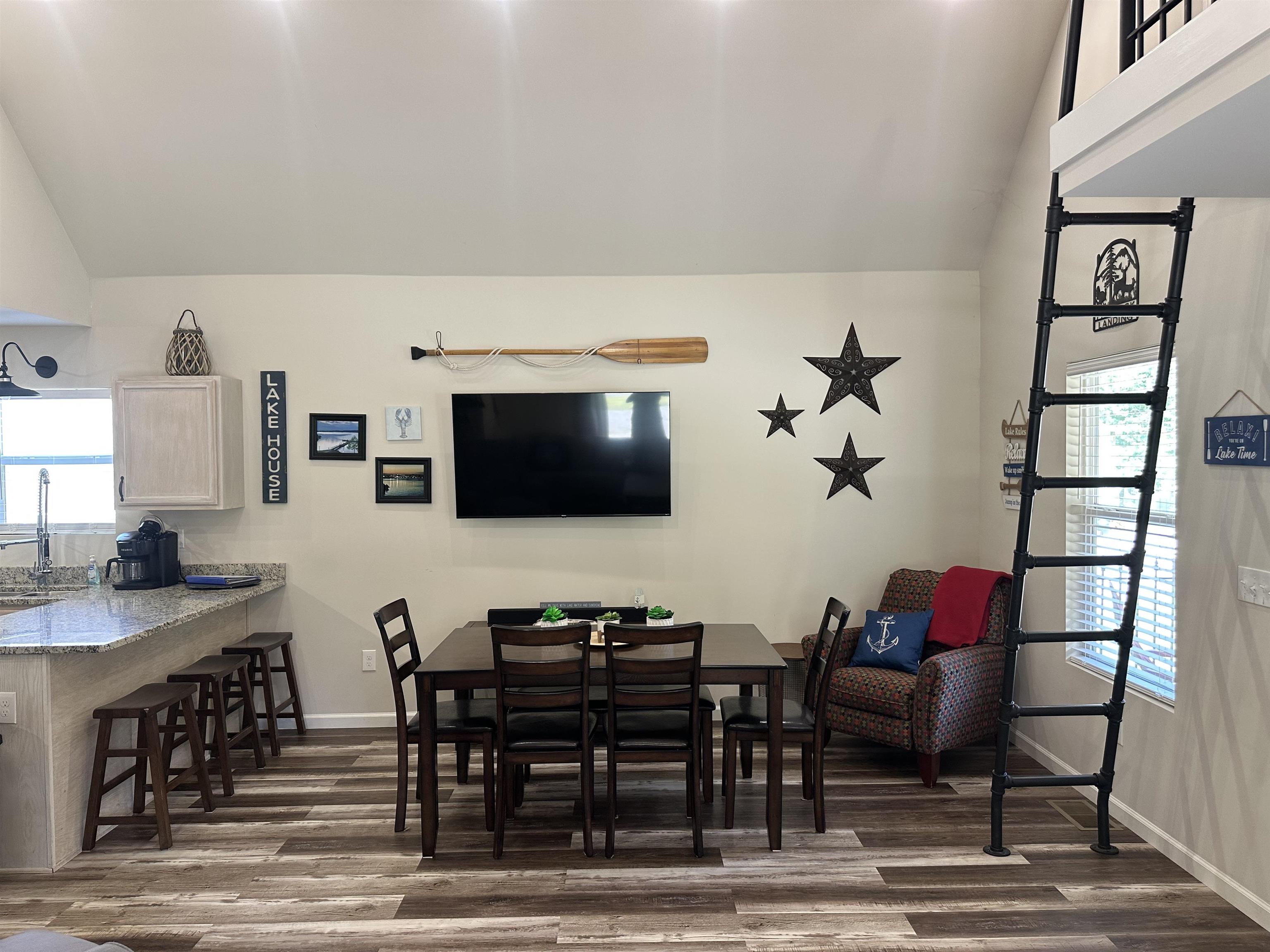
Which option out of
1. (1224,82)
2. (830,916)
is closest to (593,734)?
(830,916)

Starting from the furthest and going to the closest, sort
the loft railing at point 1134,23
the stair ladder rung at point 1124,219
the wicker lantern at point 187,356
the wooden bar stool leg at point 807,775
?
the wicker lantern at point 187,356 < the wooden bar stool leg at point 807,775 < the stair ladder rung at point 1124,219 < the loft railing at point 1134,23

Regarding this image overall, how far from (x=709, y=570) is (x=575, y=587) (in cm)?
80

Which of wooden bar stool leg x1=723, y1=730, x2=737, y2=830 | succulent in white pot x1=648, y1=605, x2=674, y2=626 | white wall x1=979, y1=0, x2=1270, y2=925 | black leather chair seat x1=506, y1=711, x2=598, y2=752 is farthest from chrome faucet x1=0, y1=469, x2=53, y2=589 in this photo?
white wall x1=979, y1=0, x2=1270, y2=925

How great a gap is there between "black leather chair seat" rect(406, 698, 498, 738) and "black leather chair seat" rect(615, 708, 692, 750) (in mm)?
512

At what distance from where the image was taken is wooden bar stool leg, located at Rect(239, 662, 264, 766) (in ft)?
14.2

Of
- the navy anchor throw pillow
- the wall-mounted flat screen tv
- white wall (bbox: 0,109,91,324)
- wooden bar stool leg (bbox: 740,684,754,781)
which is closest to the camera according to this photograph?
wooden bar stool leg (bbox: 740,684,754,781)

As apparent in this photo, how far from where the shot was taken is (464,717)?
11.7 ft

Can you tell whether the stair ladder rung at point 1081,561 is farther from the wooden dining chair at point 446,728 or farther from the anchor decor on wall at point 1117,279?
the wooden dining chair at point 446,728

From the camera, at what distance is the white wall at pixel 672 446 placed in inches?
196

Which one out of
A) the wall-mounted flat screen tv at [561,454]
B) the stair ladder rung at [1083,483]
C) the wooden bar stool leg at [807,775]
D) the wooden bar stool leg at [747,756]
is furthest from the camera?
the wall-mounted flat screen tv at [561,454]

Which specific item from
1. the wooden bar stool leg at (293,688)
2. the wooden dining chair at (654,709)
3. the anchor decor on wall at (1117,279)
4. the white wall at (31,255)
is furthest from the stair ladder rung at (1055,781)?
the white wall at (31,255)

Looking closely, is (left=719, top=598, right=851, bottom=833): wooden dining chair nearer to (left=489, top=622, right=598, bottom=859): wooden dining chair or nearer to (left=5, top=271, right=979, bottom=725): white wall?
(left=489, top=622, right=598, bottom=859): wooden dining chair

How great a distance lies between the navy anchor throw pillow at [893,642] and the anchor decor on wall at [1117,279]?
1.68m

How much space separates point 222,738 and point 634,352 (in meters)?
2.91
